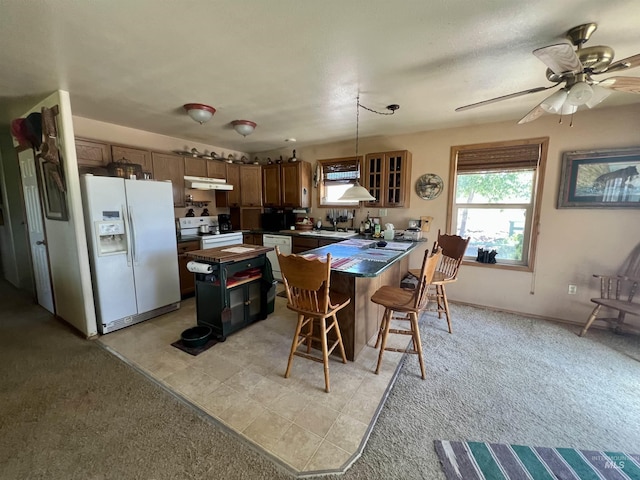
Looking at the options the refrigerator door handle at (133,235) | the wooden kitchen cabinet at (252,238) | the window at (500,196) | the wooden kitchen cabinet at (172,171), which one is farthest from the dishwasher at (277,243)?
the window at (500,196)

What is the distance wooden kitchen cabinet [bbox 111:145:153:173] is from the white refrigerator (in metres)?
0.76

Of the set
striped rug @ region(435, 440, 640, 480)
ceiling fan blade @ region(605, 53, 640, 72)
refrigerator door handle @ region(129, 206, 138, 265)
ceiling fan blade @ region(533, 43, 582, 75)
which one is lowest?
striped rug @ region(435, 440, 640, 480)

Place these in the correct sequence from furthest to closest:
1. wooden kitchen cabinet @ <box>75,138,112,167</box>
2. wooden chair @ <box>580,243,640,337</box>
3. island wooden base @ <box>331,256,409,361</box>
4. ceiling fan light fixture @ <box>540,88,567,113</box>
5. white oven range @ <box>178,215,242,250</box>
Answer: white oven range @ <box>178,215,242,250</box>, wooden kitchen cabinet @ <box>75,138,112,167</box>, wooden chair @ <box>580,243,640,337</box>, island wooden base @ <box>331,256,409,361</box>, ceiling fan light fixture @ <box>540,88,567,113</box>

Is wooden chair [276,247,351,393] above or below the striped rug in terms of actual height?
above

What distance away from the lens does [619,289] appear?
2809 millimetres

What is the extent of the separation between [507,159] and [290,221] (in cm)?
350

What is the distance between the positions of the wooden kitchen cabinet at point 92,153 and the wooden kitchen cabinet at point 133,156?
0.07 metres

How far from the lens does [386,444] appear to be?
5.05 ft

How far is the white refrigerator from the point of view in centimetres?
267

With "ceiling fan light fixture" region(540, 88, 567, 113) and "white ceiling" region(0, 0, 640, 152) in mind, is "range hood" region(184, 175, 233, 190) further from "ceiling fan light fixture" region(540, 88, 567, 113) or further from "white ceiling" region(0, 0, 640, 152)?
"ceiling fan light fixture" region(540, 88, 567, 113)

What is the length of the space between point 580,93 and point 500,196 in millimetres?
2097

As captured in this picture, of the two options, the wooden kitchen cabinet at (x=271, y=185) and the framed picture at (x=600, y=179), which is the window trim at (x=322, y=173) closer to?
the wooden kitchen cabinet at (x=271, y=185)

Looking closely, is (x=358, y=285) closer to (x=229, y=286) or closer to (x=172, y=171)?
(x=229, y=286)

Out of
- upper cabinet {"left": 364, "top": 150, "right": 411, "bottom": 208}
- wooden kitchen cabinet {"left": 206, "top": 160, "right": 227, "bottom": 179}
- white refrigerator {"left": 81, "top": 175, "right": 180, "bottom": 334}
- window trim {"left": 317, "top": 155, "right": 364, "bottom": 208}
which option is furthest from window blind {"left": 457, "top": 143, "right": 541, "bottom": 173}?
white refrigerator {"left": 81, "top": 175, "right": 180, "bottom": 334}
